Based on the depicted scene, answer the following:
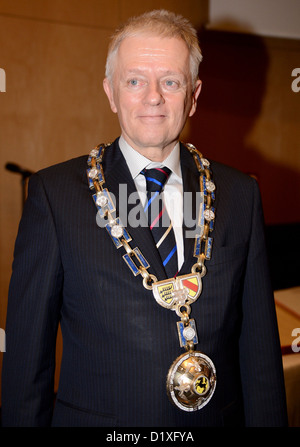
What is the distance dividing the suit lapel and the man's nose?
0.19m

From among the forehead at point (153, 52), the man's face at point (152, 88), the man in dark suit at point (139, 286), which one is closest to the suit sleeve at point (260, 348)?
the man in dark suit at point (139, 286)

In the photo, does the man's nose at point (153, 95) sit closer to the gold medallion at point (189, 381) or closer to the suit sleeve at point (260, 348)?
the suit sleeve at point (260, 348)

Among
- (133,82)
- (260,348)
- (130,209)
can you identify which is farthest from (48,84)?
(260,348)

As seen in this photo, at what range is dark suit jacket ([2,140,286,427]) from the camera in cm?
99

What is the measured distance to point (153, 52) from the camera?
1041mm

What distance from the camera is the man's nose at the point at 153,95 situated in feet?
3.39

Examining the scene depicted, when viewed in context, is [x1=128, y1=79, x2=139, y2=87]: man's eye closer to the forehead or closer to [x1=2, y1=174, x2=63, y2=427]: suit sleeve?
the forehead

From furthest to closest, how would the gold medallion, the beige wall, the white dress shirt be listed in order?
the beige wall, the white dress shirt, the gold medallion

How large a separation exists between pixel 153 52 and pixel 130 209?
16.9 inches

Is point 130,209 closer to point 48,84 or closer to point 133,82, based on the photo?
point 133,82

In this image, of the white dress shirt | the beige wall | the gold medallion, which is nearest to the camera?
the gold medallion

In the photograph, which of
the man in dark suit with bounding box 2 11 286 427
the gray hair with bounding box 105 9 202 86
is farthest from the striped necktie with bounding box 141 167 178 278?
the gray hair with bounding box 105 9 202 86

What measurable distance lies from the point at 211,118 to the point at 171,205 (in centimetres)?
252

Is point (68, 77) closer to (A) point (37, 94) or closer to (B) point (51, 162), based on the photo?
(A) point (37, 94)
